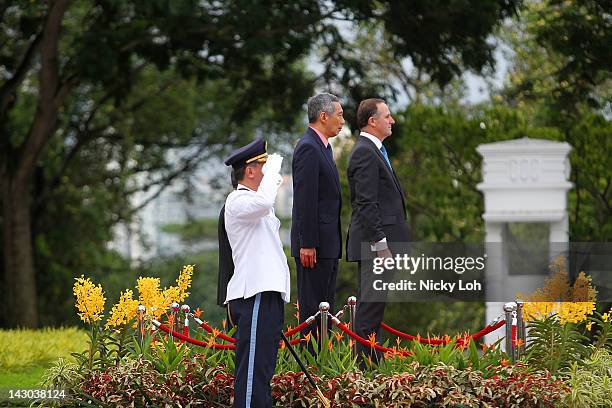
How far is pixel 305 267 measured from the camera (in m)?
8.00

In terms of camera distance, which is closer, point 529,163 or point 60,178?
point 529,163

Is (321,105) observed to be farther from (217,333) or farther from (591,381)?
(591,381)

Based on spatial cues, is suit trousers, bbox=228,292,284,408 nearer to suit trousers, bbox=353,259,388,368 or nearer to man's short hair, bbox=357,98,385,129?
suit trousers, bbox=353,259,388,368

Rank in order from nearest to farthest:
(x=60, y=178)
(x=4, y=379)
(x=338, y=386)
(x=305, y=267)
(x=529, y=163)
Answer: (x=338, y=386)
(x=305, y=267)
(x=4, y=379)
(x=529, y=163)
(x=60, y=178)

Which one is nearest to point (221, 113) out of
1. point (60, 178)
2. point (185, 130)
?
point (185, 130)

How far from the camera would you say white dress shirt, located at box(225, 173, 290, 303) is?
21.2 feet

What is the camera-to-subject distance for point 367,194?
807 cm

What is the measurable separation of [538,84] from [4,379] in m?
11.1

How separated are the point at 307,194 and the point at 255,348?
5.58ft

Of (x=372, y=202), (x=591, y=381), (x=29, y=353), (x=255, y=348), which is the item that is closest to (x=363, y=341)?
(x=372, y=202)

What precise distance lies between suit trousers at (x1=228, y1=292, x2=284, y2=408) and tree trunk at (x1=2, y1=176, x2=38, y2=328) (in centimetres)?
1351

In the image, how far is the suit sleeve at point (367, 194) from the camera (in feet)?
26.2

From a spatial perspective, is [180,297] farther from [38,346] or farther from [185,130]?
[185,130]

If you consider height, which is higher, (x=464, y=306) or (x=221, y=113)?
(x=221, y=113)
